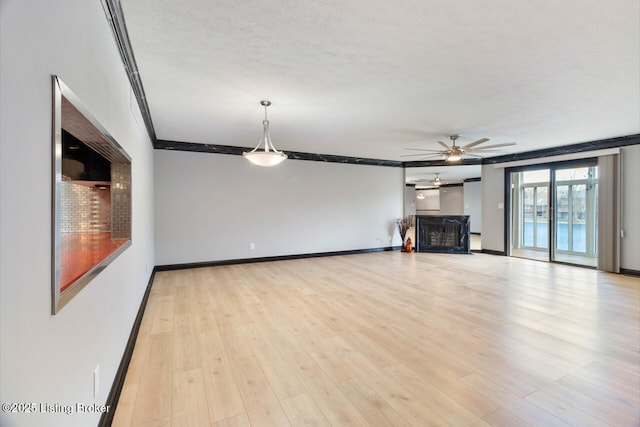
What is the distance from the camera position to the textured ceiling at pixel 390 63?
198 cm

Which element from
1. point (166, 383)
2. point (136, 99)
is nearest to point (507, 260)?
point (166, 383)

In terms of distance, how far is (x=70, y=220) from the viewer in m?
1.81

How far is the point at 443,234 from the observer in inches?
316

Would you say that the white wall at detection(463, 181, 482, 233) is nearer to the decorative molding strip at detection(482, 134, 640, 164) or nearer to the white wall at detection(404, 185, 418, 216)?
the white wall at detection(404, 185, 418, 216)

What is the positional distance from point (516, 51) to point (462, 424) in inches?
109

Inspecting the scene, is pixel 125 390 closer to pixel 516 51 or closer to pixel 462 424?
pixel 462 424

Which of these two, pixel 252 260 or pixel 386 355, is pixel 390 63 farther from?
pixel 252 260

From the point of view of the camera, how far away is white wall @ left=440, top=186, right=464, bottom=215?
1257 centimetres

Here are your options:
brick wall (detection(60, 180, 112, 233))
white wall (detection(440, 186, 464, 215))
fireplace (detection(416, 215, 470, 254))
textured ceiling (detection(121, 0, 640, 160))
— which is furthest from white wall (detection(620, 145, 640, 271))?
brick wall (detection(60, 180, 112, 233))

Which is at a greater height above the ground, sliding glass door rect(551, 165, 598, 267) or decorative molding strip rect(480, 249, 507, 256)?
sliding glass door rect(551, 165, 598, 267)

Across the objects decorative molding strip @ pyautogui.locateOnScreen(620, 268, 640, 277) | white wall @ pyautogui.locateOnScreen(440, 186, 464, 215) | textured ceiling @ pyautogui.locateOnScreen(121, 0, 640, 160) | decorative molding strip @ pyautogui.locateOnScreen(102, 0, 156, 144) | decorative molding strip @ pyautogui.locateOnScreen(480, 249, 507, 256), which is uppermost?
textured ceiling @ pyautogui.locateOnScreen(121, 0, 640, 160)

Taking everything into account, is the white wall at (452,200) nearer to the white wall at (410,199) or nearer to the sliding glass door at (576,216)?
the white wall at (410,199)

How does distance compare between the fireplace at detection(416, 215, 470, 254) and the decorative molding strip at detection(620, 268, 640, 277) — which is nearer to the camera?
the decorative molding strip at detection(620, 268, 640, 277)

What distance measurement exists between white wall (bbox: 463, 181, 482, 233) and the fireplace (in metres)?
4.39
